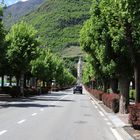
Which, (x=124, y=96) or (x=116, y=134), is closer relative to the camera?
(x=116, y=134)

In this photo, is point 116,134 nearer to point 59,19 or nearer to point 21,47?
point 21,47

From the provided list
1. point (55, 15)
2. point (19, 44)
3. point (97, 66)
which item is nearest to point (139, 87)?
point (97, 66)

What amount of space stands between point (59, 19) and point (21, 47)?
123774 millimetres

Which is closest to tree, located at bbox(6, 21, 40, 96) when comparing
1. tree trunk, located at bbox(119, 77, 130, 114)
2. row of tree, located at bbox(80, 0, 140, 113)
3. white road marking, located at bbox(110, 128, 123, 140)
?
row of tree, located at bbox(80, 0, 140, 113)

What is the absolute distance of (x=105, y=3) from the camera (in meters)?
22.0

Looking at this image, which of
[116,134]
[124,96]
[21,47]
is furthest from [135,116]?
[21,47]

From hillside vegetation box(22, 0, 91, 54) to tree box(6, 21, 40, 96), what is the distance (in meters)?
111

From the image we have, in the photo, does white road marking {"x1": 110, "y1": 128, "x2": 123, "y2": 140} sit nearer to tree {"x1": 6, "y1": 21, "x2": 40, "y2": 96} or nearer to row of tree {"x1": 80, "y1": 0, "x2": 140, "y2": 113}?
row of tree {"x1": 80, "y1": 0, "x2": 140, "y2": 113}

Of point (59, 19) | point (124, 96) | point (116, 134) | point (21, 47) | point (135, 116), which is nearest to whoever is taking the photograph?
point (116, 134)

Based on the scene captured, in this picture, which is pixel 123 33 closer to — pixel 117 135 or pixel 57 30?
pixel 117 135

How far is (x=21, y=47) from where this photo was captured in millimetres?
59188

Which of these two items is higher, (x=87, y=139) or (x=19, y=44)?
(x=19, y=44)

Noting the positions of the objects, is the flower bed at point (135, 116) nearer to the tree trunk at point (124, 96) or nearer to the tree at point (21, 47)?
the tree trunk at point (124, 96)

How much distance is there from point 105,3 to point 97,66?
28743mm
